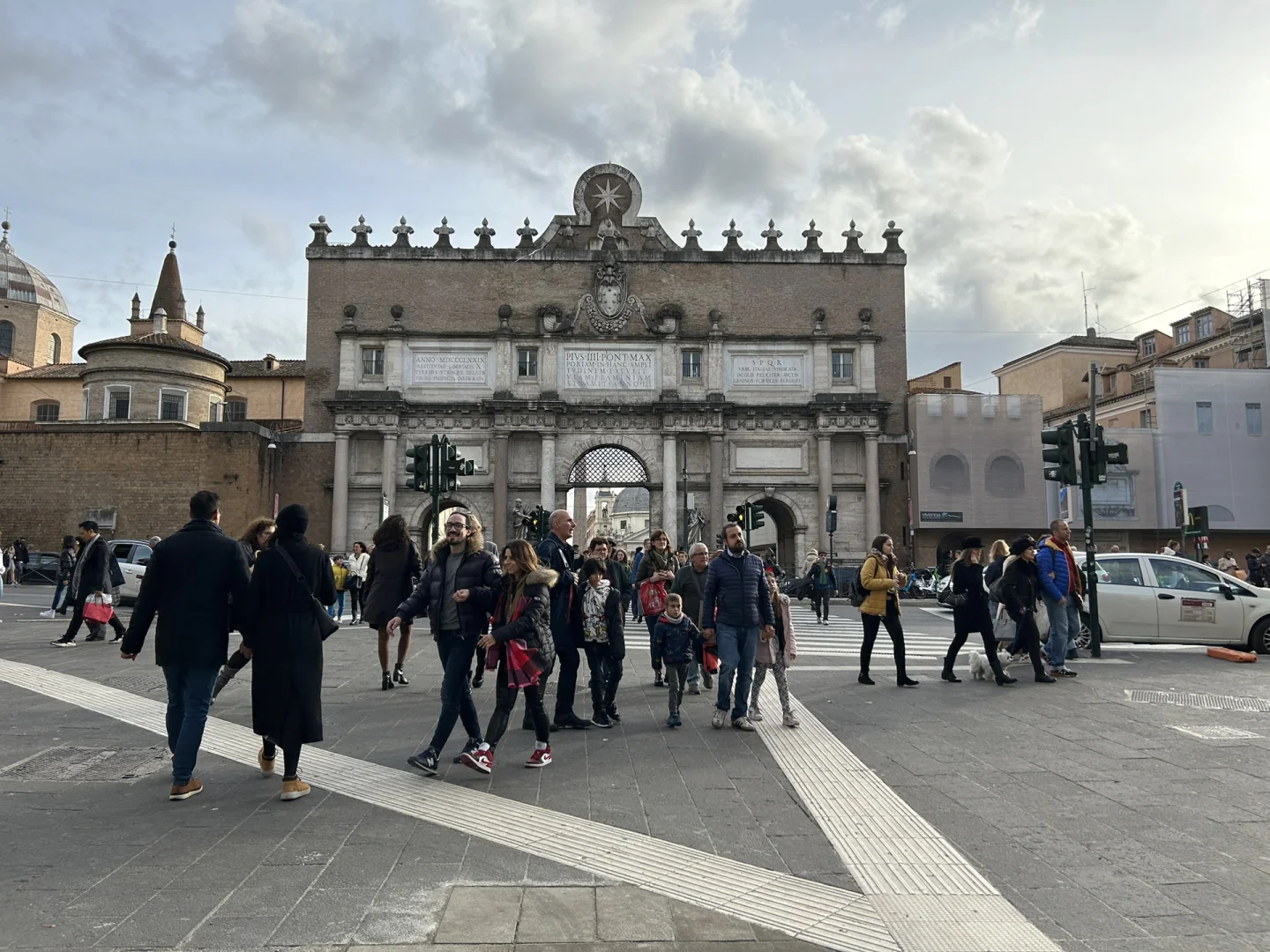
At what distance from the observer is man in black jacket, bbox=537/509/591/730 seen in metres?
8.20

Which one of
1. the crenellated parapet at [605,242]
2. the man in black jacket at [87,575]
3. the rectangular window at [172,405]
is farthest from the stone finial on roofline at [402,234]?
the man in black jacket at [87,575]

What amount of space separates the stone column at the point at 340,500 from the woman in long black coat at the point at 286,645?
98.9 feet

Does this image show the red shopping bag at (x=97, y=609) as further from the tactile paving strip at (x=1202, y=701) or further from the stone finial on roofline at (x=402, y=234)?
the stone finial on roofline at (x=402, y=234)

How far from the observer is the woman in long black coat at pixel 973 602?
34.7 feet

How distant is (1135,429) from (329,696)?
39068 mm

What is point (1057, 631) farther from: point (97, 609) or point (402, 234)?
point (402, 234)

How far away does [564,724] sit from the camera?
8.23 m

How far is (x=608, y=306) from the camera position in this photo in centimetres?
3722

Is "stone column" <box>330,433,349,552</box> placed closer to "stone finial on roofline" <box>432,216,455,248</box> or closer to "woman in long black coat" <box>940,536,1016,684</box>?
"stone finial on roofline" <box>432,216,455,248</box>

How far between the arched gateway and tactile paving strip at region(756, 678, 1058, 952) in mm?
28924

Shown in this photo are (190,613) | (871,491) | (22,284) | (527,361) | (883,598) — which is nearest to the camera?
(190,613)

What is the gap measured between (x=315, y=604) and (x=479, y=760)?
1527 millimetres

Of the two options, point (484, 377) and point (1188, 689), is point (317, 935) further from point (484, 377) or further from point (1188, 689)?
point (484, 377)

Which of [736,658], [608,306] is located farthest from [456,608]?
[608,306]
